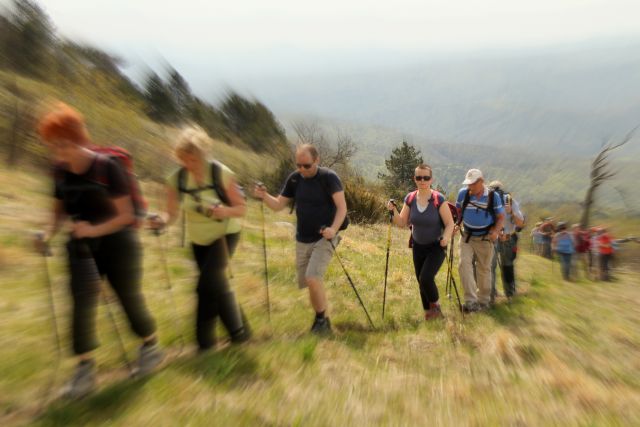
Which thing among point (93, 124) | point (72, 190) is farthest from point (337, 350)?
point (93, 124)

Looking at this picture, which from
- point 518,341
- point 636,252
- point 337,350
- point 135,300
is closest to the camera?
point 135,300

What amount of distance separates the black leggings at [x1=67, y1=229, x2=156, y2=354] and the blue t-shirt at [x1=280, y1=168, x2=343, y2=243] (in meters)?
2.29

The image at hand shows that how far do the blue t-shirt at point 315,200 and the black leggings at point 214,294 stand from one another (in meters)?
1.21

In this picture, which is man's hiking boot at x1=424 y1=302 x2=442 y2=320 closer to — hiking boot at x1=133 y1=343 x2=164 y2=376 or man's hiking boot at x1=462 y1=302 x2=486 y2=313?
man's hiking boot at x1=462 y1=302 x2=486 y2=313

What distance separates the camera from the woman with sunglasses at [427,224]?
22.1 feet

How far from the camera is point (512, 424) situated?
364 centimetres

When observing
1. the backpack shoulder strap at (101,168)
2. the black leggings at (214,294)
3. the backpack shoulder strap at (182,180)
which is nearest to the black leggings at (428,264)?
the black leggings at (214,294)

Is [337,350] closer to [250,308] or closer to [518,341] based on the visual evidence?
[250,308]

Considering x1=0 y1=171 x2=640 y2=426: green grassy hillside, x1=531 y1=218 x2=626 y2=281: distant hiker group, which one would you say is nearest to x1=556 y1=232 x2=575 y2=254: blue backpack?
x1=531 y1=218 x2=626 y2=281: distant hiker group

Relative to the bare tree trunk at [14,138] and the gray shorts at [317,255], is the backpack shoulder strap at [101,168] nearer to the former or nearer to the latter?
the gray shorts at [317,255]

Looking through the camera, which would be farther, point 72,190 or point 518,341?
point 518,341

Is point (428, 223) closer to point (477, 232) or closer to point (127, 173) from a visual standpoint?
point (477, 232)

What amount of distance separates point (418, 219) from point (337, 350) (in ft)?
8.34

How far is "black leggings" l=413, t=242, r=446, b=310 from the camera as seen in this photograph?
6.84 m
